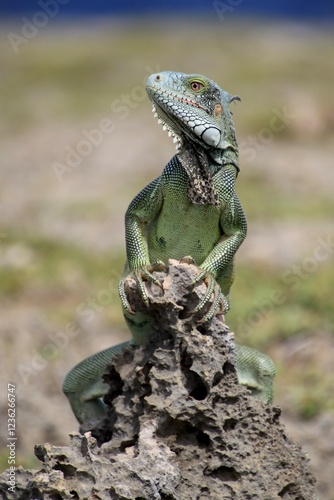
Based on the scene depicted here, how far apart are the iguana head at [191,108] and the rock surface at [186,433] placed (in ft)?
2.67

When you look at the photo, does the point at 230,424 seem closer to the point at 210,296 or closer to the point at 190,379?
the point at 190,379

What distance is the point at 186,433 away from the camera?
16.3ft

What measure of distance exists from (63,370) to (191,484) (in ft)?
17.5

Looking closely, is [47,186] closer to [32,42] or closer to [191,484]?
[191,484]

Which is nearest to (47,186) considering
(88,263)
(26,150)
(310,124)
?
(26,150)

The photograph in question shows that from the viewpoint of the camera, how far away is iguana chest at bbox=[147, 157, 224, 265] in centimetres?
521

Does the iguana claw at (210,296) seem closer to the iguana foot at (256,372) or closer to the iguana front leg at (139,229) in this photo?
the iguana front leg at (139,229)

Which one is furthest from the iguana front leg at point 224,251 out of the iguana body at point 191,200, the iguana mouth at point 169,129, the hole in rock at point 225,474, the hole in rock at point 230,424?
the hole in rock at point 225,474

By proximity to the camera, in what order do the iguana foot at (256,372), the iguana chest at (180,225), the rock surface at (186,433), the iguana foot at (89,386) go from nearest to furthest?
the rock surface at (186,433), the iguana chest at (180,225), the iguana foot at (256,372), the iguana foot at (89,386)

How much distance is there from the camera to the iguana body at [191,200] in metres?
5.11

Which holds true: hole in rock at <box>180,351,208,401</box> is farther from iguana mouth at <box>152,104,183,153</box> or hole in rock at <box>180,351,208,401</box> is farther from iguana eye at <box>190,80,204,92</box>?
iguana eye at <box>190,80,204,92</box>

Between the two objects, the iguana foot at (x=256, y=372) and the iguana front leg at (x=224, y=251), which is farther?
the iguana foot at (x=256, y=372)

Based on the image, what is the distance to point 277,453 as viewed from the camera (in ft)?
16.6

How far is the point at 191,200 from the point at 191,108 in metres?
0.57
